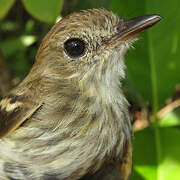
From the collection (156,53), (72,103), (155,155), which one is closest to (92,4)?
(156,53)

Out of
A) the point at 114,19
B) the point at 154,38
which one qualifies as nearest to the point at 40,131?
the point at 114,19

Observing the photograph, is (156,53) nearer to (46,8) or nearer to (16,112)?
A: (46,8)

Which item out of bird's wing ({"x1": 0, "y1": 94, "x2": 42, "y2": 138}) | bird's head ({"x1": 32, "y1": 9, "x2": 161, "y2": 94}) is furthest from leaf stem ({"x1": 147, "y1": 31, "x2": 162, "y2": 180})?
bird's wing ({"x1": 0, "y1": 94, "x2": 42, "y2": 138})

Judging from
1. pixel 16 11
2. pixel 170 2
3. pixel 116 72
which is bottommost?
pixel 116 72

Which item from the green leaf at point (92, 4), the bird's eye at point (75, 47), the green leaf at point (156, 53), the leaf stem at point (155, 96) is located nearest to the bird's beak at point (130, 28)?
the bird's eye at point (75, 47)

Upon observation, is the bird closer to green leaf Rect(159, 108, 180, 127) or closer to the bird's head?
the bird's head

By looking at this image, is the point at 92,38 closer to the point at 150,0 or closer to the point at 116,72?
the point at 116,72

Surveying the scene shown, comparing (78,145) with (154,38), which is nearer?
(78,145)

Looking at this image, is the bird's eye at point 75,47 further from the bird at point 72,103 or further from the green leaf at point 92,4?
the green leaf at point 92,4
